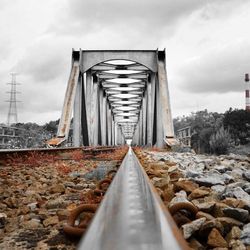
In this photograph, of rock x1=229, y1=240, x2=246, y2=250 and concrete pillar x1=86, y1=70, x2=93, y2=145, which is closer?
rock x1=229, y1=240, x2=246, y2=250

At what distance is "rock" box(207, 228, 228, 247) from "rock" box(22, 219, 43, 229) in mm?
991

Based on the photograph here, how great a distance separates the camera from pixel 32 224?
1932 millimetres

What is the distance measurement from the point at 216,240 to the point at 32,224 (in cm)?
106

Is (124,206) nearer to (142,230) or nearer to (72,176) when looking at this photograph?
(142,230)

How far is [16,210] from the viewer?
237 centimetres

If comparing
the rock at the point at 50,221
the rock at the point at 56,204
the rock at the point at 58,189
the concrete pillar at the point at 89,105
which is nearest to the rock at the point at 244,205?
the rock at the point at 50,221

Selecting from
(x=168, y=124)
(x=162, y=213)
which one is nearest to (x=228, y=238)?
(x=162, y=213)

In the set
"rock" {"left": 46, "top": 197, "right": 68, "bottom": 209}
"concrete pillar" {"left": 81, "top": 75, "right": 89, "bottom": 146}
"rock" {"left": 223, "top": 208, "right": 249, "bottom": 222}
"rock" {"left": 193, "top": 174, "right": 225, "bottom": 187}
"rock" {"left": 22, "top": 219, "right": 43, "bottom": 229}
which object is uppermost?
"concrete pillar" {"left": 81, "top": 75, "right": 89, "bottom": 146}

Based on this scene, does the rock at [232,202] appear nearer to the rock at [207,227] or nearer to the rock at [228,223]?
the rock at [228,223]

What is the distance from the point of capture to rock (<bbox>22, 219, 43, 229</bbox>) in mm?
1897

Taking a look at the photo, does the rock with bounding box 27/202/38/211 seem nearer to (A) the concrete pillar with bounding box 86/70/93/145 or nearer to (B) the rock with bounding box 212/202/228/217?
(B) the rock with bounding box 212/202/228/217

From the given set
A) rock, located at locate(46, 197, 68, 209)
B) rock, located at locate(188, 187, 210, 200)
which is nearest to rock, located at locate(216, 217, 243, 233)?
rock, located at locate(188, 187, 210, 200)

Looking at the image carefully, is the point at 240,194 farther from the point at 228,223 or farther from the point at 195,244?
the point at 195,244

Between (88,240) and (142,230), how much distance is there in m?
0.17
